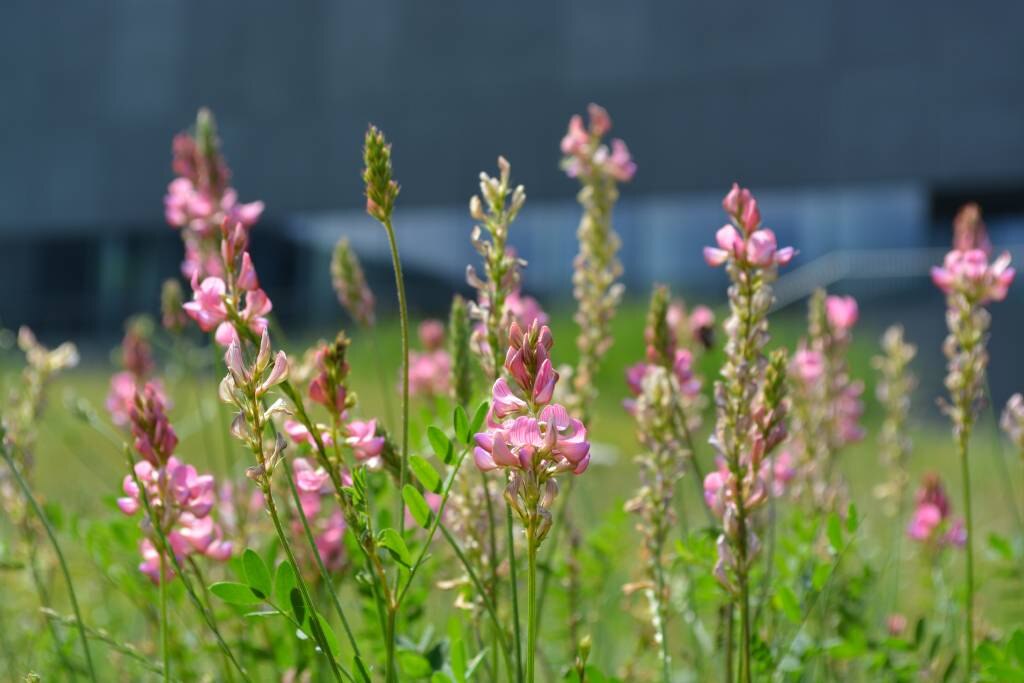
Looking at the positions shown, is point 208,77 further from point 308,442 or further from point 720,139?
point 308,442

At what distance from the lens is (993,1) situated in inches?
527

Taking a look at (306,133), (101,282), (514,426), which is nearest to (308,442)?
(514,426)

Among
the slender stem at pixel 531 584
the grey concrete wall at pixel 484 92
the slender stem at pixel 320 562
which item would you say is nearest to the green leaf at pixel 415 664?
the slender stem at pixel 320 562

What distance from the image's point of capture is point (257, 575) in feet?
2.79

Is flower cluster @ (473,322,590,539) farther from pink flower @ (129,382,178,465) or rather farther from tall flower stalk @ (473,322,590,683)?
pink flower @ (129,382,178,465)

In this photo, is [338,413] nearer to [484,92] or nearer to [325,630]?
[325,630]

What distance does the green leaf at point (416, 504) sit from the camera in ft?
2.67

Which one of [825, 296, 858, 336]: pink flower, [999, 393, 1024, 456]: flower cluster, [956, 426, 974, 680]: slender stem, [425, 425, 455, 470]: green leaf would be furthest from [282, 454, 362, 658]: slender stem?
[825, 296, 858, 336]: pink flower

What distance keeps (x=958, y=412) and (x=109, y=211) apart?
55.0 ft

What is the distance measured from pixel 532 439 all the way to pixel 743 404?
0.29 meters

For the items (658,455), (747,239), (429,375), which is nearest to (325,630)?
(658,455)

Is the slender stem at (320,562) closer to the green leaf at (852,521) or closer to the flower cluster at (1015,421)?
the green leaf at (852,521)

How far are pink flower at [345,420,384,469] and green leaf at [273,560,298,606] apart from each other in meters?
0.10

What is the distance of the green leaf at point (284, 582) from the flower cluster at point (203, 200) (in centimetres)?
57
